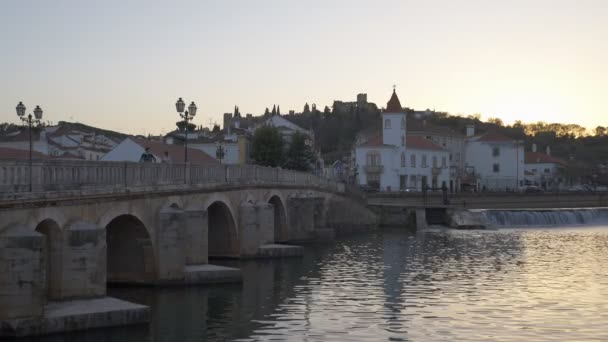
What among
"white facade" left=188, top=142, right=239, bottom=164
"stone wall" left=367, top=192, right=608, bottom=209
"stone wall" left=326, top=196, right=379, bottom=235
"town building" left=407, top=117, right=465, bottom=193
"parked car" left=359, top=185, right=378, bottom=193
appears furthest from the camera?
"town building" left=407, top=117, right=465, bottom=193

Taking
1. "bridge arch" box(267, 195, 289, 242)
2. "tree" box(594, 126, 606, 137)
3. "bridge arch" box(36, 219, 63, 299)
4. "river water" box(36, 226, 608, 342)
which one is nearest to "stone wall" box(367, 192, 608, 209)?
"bridge arch" box(267, 195, 289, 242)

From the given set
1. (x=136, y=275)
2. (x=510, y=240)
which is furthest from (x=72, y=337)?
(x=510, y=240)

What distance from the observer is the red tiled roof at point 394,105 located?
92125 mm

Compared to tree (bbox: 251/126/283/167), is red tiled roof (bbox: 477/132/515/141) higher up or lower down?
higher up

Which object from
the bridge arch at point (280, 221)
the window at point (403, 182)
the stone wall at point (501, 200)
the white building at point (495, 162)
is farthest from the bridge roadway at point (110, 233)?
the white building at point (495, 162)

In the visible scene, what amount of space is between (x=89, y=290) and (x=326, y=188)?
1685 inches

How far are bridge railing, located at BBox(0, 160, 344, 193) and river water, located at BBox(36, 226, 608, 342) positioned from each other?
405cm

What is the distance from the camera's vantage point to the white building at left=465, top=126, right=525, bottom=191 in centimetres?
11094

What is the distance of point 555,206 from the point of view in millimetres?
87562

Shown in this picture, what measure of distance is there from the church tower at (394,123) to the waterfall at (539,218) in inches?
966

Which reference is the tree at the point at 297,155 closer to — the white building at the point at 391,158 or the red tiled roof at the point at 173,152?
the white building at the point at 391,158

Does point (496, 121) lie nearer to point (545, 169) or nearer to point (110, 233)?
point (545, 169)

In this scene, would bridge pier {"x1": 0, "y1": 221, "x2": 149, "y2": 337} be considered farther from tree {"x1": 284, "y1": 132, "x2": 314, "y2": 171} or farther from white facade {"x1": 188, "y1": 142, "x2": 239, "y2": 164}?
white facade {"x1": 188, "y1": 142, "x2": 239, "y2": 164}

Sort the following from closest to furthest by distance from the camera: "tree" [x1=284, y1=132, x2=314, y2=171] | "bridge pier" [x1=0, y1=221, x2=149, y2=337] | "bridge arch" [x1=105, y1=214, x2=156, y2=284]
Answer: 1. "bridge pier" [x1=0, y1=221, x2=149, y2=337]
2. "bridge arch" [x1=105, y1=214, x2=156, y2=284]
3. "tree" [x1=284, y1=132, x2=314, y2=171]
